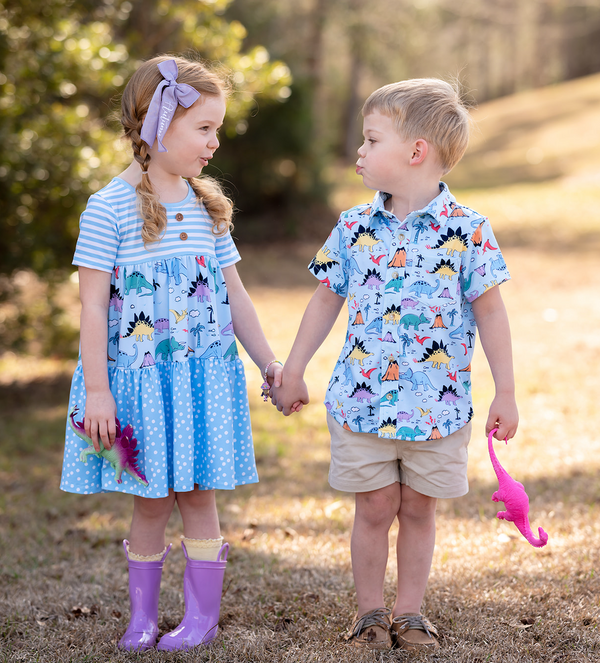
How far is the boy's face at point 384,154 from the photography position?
232cm

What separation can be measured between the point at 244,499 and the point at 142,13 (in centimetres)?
499

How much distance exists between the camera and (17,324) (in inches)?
265

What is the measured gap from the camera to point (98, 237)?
2312mm

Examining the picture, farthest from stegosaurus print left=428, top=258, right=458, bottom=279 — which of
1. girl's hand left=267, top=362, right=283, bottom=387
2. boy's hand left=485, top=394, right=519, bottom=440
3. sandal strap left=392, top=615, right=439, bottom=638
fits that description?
sandal strap left=392, top=615, right=439, bottom=638

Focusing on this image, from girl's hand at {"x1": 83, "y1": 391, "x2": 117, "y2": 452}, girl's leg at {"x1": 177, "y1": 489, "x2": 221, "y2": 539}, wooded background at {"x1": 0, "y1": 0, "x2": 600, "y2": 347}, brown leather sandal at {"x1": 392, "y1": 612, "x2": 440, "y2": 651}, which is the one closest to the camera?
girl's hand at {"x1": 83, "y1": 391, "x2": 117, "y2": 452}

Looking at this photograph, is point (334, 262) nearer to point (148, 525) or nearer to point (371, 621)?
point (148, 525)

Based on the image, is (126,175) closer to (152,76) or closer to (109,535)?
(152,76)

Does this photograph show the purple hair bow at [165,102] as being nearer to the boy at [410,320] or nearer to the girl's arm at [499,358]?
the boy at [410,320]

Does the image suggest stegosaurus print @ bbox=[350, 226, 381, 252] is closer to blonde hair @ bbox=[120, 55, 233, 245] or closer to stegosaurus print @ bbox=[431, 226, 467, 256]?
stegosaurus print @ bbox=[431, 226, 467, 256]

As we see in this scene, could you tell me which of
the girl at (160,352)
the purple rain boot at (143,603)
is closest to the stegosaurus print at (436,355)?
the girl at (160,352)

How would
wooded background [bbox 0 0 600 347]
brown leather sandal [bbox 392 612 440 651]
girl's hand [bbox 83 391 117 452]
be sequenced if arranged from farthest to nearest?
1. wooded background [bbox 0 0 600 347]
2. brown leather sandal [bbox 392 612 440 651]
3. girl's hand [bbox 83 391 117 452]

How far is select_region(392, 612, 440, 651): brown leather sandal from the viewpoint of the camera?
2.41m

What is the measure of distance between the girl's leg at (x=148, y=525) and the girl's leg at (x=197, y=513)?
0.05m

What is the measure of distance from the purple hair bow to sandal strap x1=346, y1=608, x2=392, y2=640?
1.64 meters
